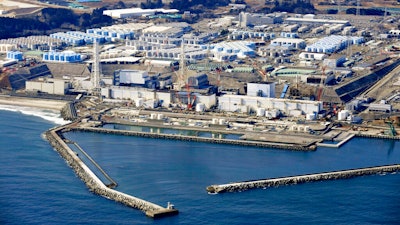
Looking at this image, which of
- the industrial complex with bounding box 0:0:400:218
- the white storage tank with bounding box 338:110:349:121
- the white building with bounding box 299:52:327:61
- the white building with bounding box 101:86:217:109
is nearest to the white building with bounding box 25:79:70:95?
the industrial complex with bounding box 0:0:400:218

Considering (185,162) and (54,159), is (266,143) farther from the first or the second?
(54,159)

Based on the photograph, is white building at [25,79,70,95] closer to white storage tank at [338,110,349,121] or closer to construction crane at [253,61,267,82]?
construction crane at [253,61,267,82]

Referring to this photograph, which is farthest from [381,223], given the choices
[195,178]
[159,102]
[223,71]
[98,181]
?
[223,71]

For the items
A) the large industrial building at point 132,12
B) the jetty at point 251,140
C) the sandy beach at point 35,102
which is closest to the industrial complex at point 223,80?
the jetty at point 251,140

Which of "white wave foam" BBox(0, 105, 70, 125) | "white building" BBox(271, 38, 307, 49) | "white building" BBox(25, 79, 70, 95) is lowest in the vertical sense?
"white wave foam" BBox(0, 105, 70, 125)

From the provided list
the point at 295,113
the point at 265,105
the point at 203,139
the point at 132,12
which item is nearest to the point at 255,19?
the point at 132,12

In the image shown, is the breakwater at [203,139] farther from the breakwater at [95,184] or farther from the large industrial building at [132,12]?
the large industrial building at [132,12]
